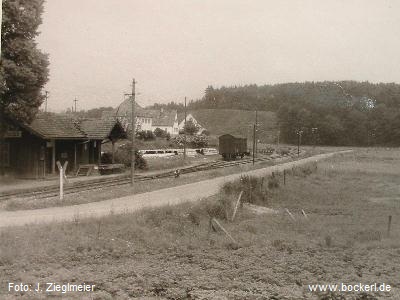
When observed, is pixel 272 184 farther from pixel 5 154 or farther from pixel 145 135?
pixel 145 135

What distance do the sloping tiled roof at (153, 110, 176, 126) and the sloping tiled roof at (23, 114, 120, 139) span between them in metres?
58.6

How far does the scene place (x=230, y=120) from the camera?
80562 millimetres

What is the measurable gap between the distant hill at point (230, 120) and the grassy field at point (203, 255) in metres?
47.8

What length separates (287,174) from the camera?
34.8 metres

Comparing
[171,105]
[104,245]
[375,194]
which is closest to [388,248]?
[104,245]

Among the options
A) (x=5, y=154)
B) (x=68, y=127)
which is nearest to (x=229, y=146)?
(x=68, y=127)

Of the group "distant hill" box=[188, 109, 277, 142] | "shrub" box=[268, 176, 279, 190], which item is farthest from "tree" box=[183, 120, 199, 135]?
"shrub" box=[268, 176, 279, 190]

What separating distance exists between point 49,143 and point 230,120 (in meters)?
56.0

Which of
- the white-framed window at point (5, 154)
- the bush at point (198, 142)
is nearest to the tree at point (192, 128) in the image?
the bush at point (198, 142)

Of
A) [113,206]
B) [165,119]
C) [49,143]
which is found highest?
[165,119]

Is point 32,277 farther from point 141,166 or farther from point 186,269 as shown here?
point 141,166

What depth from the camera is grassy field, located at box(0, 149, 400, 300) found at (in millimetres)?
9266

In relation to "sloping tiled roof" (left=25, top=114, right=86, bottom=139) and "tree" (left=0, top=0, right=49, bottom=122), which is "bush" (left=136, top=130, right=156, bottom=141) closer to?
"sloping tiled roof" (left=25, top=114, right=86, bottom=139)

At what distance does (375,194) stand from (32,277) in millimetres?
22055
